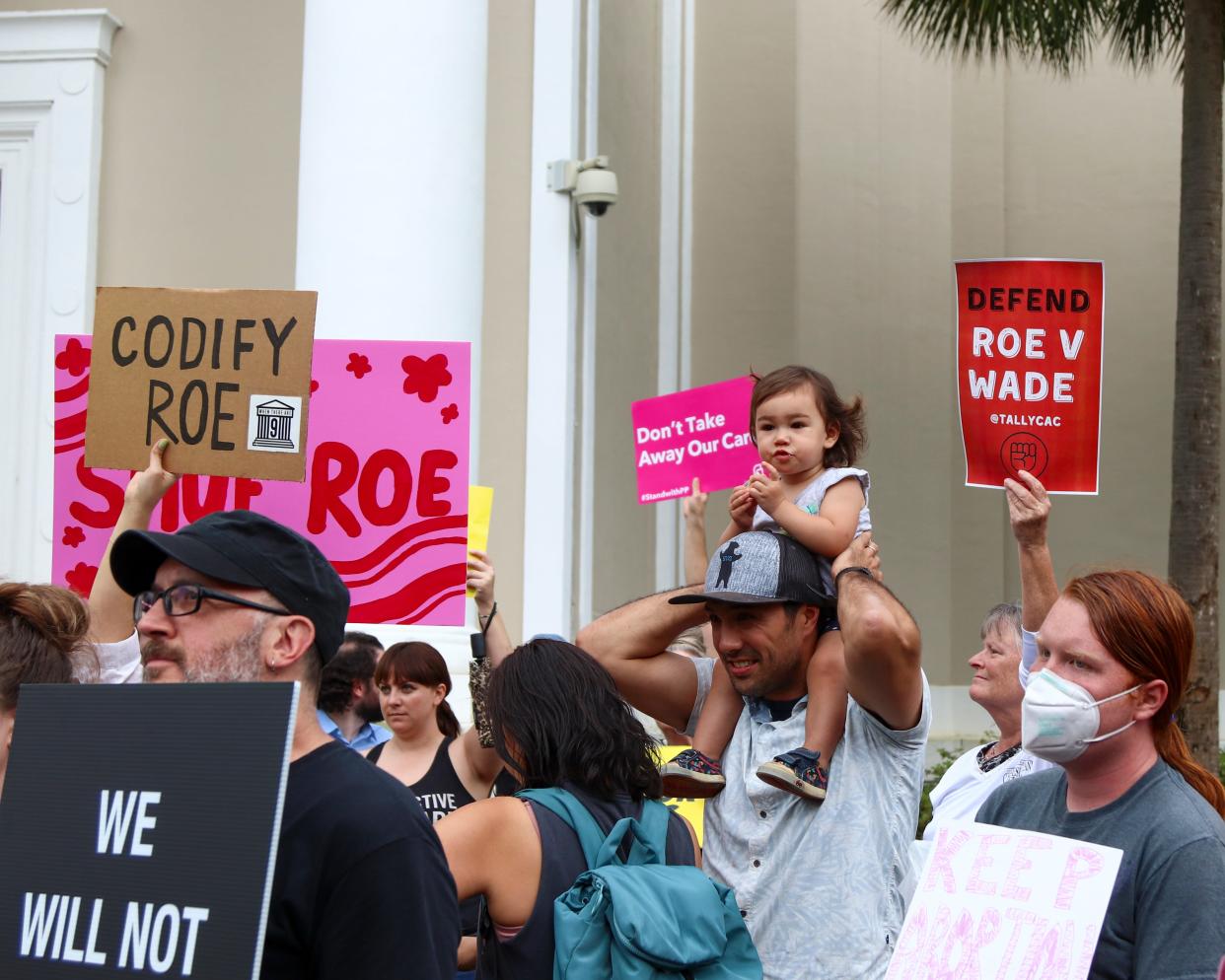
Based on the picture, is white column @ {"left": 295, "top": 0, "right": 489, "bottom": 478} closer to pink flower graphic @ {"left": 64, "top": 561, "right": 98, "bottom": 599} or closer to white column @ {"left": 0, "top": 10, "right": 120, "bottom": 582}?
white column @ {"left": 0, "top": 10, "right": 120, "bottom": 582}

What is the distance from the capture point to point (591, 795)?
316cm

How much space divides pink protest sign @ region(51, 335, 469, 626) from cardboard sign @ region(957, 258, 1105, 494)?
1.50 metres

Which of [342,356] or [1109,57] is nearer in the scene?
[342,356]

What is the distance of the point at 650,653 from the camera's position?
3.89 meters

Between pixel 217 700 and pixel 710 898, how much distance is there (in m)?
1.22

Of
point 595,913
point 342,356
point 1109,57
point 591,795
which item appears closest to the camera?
point 595,913

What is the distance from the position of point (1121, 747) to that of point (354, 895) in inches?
51.4

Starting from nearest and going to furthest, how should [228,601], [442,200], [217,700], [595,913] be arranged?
[217,700], [228,601], [595,913], [442,200]

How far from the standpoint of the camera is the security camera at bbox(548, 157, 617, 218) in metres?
8.96

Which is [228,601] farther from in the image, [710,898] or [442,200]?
[442,200]

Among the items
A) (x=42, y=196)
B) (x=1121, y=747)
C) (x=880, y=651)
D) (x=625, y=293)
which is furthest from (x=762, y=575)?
(x=625, y=293)

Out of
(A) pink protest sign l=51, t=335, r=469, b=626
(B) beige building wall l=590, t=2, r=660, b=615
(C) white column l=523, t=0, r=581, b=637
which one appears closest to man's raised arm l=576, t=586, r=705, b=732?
(A) pink protest sign l=51, t=335, r=469, b=626

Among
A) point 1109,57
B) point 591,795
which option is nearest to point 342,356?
point 591,795

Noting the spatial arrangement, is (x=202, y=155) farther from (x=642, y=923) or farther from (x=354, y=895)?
(x=354, y=895)
